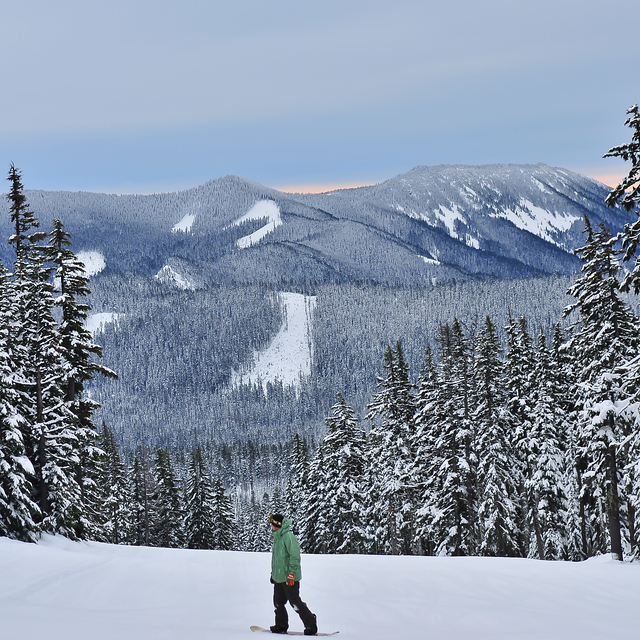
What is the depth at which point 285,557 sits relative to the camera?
10461 mm

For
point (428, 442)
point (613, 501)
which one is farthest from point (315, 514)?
point (613, 501)

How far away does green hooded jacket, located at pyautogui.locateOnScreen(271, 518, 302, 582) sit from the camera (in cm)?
1037

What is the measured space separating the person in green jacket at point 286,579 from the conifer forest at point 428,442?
9.01 meters

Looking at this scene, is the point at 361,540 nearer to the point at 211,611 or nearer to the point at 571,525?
the point at 571,525

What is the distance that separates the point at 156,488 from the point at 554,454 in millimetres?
38454

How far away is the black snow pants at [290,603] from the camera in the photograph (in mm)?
10344

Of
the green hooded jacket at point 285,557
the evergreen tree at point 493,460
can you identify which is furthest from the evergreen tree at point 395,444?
the green hooded jacket at point 285,557

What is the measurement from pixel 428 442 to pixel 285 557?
26.2 m

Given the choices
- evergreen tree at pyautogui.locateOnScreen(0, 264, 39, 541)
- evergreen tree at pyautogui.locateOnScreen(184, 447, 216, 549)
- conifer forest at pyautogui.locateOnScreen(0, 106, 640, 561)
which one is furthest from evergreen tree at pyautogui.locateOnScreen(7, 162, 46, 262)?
evergreen tree at pyautogui.locateOnScreen(184, 447, 216, 549)

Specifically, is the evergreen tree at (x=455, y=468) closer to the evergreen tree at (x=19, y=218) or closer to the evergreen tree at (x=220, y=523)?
the evergreen tree at (x=19, y=218)

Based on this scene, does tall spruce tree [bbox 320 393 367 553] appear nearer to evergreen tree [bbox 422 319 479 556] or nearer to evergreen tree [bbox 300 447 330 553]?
evergreen tree [bbox 300 447 330 553]

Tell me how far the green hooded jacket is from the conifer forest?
8997 millimetres

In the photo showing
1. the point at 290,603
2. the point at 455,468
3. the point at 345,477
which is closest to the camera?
the point at 290,603

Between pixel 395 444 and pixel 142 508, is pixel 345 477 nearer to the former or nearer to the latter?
pixel 395 444
